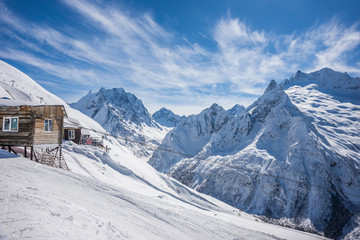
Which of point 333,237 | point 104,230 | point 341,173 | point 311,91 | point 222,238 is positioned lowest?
point 333,237

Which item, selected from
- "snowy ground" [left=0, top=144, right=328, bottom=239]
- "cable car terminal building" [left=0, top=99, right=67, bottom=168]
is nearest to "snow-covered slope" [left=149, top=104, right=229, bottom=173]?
"cable car terminal building" [left=0, top=99, right=67, bottom=168]

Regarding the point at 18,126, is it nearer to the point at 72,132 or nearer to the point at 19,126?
the point at 19,126

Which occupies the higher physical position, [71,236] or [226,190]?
[71,236]

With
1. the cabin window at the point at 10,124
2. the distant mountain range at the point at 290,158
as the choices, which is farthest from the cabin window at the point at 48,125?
the distant mountain range at the point at 290,158

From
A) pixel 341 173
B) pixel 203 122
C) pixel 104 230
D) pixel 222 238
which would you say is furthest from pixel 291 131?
pixel 104 230

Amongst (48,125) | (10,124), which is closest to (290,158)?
(48,125)

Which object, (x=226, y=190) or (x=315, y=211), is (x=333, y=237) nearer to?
(x=315, y=211)
